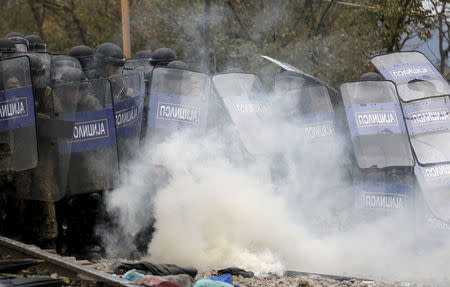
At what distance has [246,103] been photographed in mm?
9344

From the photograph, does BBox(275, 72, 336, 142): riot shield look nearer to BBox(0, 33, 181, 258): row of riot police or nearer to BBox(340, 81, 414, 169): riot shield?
BBox(340, 81, 414, 169): riot shield

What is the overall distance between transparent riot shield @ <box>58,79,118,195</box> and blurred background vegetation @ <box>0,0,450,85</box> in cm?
554

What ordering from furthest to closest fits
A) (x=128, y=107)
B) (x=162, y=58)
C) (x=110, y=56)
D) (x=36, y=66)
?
(x=162, y=58) → (x=110, y=56) → (x=128, y=107) → (x=36, y=66)

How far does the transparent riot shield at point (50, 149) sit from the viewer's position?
789 cm

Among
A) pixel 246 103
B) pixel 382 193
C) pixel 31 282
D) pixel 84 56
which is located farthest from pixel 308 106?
pixel 31 282

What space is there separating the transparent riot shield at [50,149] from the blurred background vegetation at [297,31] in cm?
584

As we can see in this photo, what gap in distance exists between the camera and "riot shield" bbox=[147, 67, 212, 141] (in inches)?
338

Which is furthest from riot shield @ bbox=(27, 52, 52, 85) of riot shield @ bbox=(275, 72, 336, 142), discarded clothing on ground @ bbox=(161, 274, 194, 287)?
discarded clothing on ground @ bbox=(161, 274, 194, 287)

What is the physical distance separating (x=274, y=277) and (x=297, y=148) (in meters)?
2.07

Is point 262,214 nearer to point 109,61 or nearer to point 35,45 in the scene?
point 109,61

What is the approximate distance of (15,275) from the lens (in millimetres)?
6461

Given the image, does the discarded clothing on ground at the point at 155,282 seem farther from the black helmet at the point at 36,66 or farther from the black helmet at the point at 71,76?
the black helmet at the point at 71,76

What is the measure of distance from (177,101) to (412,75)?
3.18 metres

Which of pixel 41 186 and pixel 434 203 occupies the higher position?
pixel 41 186
